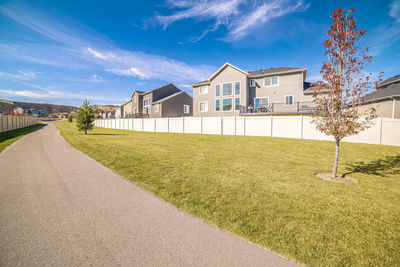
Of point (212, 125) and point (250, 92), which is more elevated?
point (250, 92)

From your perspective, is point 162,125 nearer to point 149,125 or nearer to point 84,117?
point 149,125

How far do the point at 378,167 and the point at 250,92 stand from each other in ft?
68.2

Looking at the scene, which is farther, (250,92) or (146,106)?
(146,106)

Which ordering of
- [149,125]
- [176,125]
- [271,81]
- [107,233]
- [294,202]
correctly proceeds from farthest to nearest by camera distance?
[149,125]
[271,81]
[176,125]
[294,202]
[107,233]

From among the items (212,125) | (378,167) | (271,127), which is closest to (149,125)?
(212,125)

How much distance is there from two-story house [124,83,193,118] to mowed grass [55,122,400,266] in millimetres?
29236

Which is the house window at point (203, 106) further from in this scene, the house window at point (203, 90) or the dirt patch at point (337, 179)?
the dirt patch at point (337, 179)

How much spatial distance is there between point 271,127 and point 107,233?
1605cm

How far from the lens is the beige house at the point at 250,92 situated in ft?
74.6

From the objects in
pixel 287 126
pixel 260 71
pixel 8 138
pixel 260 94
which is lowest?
pixel 8 138

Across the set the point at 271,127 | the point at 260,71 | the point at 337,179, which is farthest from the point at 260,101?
the point at 337,179

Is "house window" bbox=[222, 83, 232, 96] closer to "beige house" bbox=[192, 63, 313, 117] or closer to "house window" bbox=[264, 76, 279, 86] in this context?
"beige house" bbox=[192, 63, 313, 117]

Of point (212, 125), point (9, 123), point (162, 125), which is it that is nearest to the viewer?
point (212, 125)

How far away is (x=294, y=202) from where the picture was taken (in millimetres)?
4062
